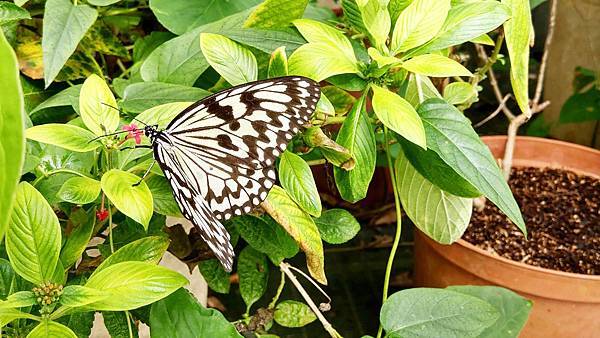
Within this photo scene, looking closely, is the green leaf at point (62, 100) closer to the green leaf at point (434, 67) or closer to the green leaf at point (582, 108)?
the green leaf at point (434, 67)

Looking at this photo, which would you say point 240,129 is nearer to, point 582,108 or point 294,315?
point 294,315

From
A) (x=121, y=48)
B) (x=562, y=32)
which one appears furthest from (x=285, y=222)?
(x=562, y=32)

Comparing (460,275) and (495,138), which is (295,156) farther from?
(495,138)

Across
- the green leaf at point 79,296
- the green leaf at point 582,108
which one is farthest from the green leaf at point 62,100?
the green leaf at point 582,108

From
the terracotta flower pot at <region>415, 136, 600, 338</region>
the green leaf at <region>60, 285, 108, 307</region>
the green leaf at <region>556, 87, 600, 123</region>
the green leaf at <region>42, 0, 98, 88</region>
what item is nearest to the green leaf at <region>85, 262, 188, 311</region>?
the green leaf at <region>60, 285, 108, 307</region>

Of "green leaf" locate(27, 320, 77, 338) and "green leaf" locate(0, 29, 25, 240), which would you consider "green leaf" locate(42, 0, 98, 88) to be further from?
"green leaf" locate(0, 29, 25, 240)
